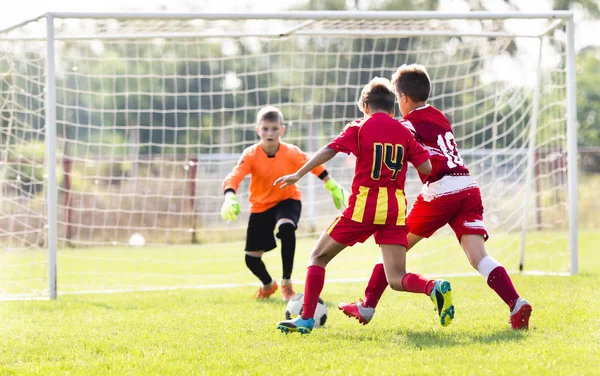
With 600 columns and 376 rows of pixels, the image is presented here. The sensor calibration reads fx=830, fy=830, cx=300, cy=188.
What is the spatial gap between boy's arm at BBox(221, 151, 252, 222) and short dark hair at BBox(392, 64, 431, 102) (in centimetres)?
192

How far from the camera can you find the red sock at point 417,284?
15.2 feet

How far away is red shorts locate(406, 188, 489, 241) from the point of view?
16.3 feet

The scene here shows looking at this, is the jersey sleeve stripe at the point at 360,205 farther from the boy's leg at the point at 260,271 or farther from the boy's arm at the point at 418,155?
the boy's leg at the point at 260,271

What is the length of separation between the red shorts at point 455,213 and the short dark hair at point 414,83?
2.07ft

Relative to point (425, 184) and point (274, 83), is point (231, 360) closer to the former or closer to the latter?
point (425, 184)

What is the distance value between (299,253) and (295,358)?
863 cm

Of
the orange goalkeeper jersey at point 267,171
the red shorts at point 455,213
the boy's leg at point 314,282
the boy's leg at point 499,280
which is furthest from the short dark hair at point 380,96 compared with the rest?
the orange goalkeeper jersey at point 267,171

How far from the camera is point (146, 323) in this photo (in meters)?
5.62

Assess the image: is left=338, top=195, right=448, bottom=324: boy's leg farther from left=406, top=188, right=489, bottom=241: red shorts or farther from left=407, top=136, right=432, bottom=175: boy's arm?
left=407, top=136, right=432, bottom=175: boy's arm

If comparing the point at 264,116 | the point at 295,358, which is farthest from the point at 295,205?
the point at 295,358

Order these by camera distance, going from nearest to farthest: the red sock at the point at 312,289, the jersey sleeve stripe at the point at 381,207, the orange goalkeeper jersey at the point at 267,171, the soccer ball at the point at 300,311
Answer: the jersey sleeve stripe at the point at 381,207
the red sock at the point at 312,289
the soccer ball at the point at 300,311
the orange goalkeeper jersey at the point at 267,171

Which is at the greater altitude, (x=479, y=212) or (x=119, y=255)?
(x=479, y=212)

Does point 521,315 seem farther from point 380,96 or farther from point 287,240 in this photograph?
point 287,240

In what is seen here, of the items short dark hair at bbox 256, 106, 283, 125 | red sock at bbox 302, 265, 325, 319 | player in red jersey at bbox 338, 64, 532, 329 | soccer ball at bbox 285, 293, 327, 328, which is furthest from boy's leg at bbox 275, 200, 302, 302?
red sock at bbox 302, 265, 325, 319
